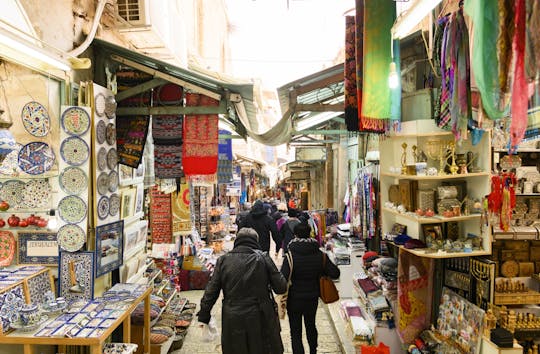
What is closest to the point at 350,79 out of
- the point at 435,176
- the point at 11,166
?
the point at 435,176

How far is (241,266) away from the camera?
4.02 meters

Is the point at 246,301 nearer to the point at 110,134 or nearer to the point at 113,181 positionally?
the point at 113,181

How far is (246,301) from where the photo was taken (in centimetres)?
399

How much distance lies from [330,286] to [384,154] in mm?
2047

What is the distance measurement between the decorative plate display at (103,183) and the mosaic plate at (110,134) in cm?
41

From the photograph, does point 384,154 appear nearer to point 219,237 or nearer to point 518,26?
point 518,26

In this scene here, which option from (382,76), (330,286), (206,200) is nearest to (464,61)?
(382,76)

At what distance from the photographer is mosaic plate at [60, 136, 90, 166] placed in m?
4.11

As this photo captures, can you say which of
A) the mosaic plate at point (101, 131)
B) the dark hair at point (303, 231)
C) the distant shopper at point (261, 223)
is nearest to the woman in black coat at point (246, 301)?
the dark hair at point (303, 231)

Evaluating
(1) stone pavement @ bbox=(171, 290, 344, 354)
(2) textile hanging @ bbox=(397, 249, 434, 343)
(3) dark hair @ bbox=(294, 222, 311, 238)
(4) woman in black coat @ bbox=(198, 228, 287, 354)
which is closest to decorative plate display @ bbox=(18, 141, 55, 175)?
(4) woman in black coat @ bbox=(198, 228, 287, 354)

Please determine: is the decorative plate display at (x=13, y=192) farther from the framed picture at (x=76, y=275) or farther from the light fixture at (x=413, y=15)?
the light fixture at (x=413, y=15)

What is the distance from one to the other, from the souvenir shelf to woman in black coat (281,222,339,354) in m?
1.12

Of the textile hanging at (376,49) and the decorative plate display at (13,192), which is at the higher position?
the textile hanging at (376,49)

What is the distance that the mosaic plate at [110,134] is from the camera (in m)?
4.55
